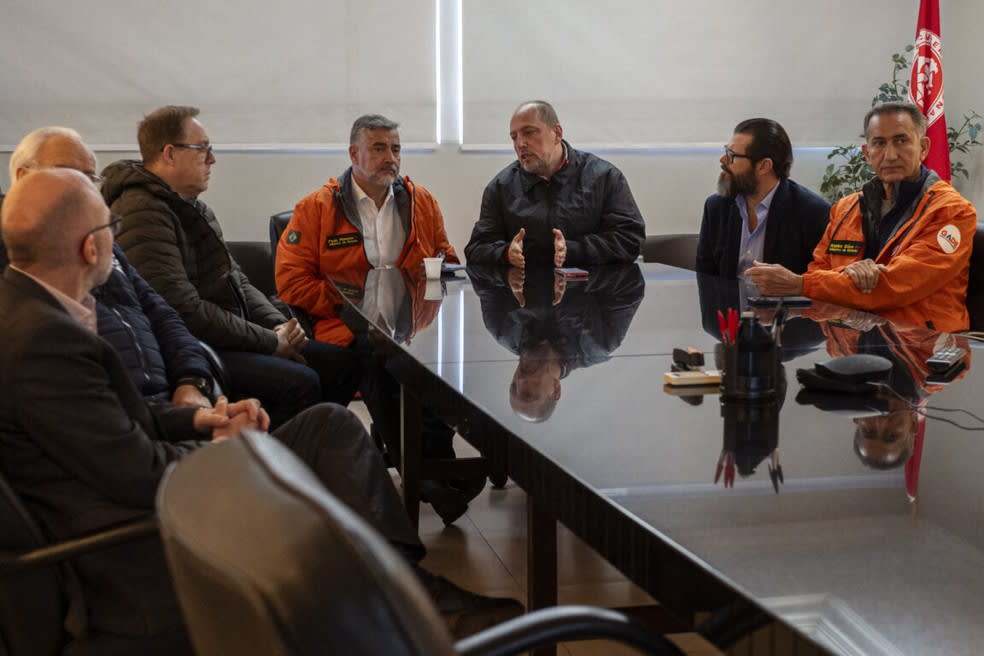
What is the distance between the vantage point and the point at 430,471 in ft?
11.6

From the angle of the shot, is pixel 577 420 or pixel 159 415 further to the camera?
pixel 159 415

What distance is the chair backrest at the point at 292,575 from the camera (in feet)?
1.94

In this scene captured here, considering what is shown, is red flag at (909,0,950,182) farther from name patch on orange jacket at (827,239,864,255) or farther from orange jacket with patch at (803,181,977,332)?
orange jacket with patch at (803,181,977,332)

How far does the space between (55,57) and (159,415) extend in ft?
14.0

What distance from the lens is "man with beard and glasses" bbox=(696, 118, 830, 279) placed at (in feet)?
14.9

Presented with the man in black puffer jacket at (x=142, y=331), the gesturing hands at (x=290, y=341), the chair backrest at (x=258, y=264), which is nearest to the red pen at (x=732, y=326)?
the man in black puffer jacket at (x=142, y=331)

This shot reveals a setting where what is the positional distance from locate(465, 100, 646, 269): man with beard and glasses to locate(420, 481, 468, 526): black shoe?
131 centimetres

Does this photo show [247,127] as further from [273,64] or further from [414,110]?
[414,110]

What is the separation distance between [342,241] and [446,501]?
135 centimetres

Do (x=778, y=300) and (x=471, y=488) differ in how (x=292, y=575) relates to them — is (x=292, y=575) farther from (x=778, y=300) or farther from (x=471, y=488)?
(x=471, y=488)

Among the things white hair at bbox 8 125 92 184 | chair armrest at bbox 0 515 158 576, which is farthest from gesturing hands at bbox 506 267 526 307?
chair armrest at bbox 0 515 158 576

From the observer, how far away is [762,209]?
463 cm

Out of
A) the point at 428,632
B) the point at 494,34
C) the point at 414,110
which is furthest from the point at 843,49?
the point at 428,632

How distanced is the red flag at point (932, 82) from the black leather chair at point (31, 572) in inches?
239
